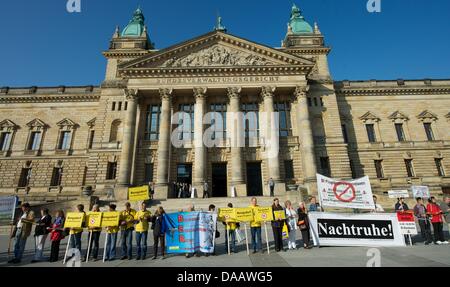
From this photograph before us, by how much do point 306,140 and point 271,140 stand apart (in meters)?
3.77

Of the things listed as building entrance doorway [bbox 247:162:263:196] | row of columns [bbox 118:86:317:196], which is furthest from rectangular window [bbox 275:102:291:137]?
building entrance doorway [bbox 247:162:263:196]

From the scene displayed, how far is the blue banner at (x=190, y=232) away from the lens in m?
9.45

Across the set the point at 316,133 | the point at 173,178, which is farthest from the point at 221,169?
the point at 316,133

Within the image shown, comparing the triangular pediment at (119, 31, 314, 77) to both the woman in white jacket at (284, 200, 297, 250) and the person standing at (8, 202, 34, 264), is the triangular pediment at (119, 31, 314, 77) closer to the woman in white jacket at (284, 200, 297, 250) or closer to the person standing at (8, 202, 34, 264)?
the woman in white jacket at (284, 200, 297, 250)

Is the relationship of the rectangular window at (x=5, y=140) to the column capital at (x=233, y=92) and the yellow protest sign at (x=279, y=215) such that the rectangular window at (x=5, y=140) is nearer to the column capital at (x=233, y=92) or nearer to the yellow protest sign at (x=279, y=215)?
the column capital at (x=233, y=92)

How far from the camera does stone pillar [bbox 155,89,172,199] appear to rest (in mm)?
25155

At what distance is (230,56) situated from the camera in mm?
30641

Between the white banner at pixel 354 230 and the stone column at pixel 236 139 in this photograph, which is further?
the stone column at pixel 236 139

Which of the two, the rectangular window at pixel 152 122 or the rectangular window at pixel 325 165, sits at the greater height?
the rectangular window at pixel 152 122

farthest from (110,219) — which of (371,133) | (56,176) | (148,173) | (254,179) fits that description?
(371,133)

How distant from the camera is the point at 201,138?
2733 centimetres

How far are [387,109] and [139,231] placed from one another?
37.4 meters

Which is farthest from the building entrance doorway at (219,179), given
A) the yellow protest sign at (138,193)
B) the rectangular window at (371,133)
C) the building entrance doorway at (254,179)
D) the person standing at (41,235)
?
the rectangular window at (371,133)

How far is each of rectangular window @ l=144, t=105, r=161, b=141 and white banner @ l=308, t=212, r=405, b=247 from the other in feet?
76.7
